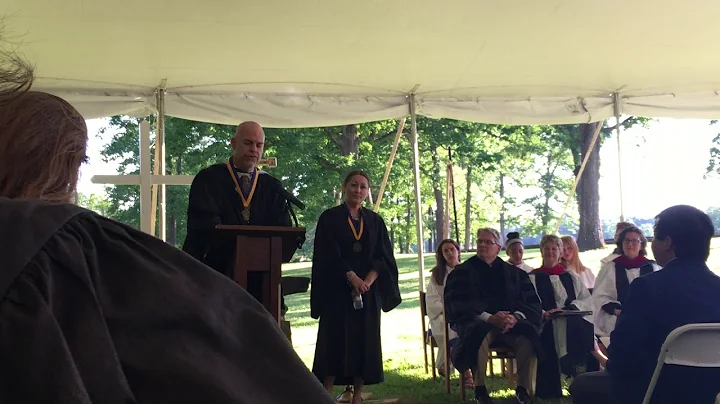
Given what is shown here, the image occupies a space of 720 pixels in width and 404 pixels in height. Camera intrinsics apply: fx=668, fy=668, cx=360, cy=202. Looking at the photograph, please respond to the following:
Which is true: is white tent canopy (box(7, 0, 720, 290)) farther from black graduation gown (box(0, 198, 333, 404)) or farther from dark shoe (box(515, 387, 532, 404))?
black graduation gown (box(0, 198, 333, 404))

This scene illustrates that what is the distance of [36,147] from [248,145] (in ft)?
10.8

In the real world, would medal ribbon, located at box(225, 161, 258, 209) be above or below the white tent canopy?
below

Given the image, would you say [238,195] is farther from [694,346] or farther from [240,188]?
[694,346]

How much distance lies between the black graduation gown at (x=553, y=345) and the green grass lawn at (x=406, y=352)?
17 cm

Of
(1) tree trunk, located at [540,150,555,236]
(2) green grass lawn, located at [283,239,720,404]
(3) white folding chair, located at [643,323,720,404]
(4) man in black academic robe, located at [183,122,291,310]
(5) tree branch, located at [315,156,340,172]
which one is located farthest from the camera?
(1) tree trunk, located at [540,150,555,236]

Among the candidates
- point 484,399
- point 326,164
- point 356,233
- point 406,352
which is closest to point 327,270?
point 356,233

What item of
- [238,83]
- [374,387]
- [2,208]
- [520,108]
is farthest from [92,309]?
[520,108]

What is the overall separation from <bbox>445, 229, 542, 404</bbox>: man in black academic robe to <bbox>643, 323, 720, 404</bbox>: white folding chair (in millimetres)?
2698

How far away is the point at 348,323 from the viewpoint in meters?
5.27

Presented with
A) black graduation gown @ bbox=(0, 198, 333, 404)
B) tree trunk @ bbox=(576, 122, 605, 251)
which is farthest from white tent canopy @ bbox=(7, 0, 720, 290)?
tree trunk @ bbox=(576, 122, 605, 251)

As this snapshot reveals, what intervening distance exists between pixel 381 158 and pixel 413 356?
9.05 meters

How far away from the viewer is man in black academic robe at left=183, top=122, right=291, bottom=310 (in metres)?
3.92

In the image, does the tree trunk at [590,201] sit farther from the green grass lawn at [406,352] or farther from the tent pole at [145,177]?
the tent pole at [145,177]

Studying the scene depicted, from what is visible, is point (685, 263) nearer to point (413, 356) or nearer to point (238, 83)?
point (238, 83)
